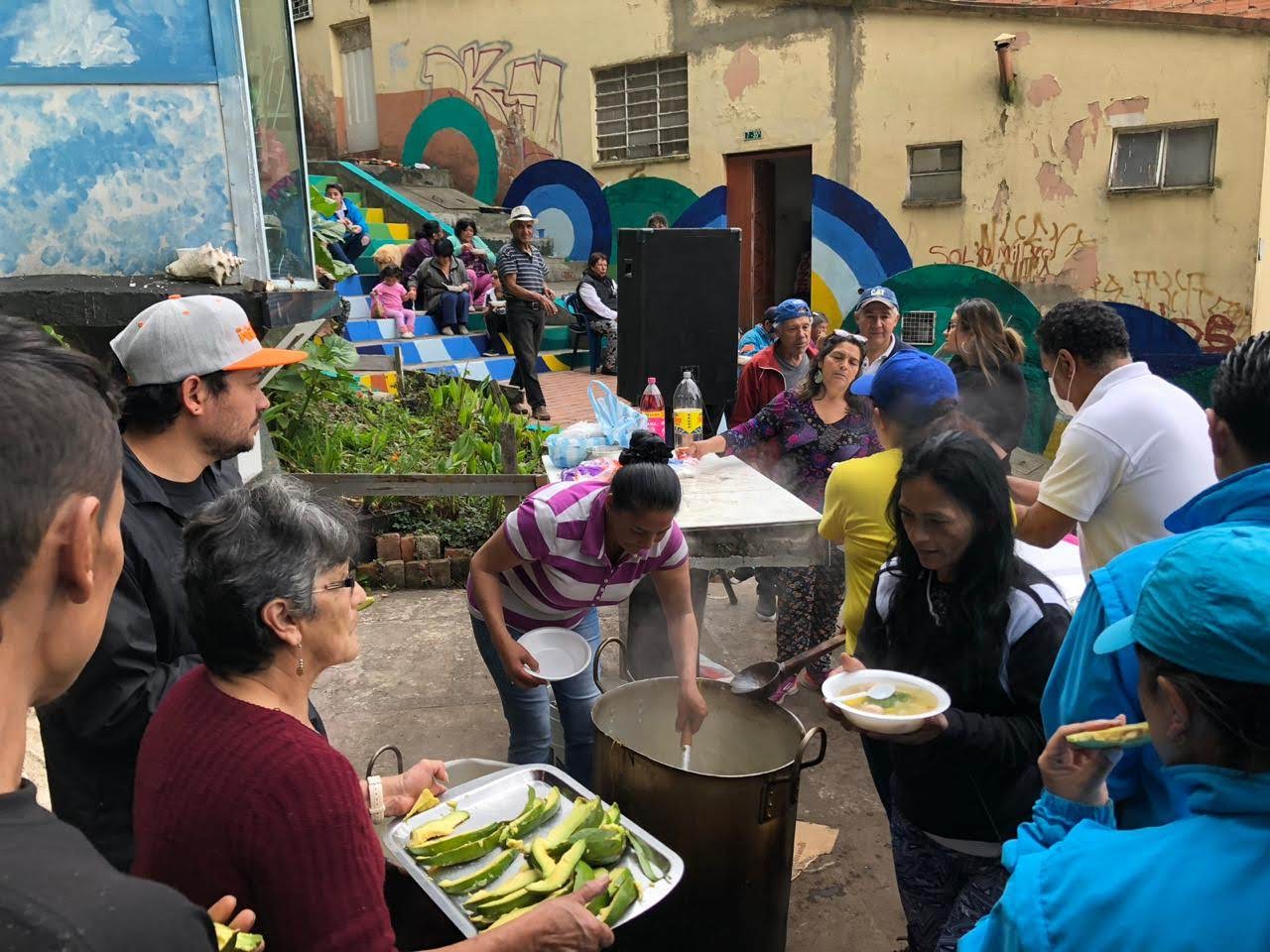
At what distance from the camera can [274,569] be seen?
1.65 metres

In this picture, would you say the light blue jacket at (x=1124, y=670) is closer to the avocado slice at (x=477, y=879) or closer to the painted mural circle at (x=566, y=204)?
the avocado slice at (x=477, y=879)

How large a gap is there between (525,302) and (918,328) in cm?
492

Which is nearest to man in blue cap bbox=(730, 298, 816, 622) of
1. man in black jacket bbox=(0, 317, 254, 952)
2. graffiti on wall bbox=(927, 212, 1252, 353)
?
man in black jacket bbox=(0, 317, 254, 952)

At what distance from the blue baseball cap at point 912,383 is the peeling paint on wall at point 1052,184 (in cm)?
834

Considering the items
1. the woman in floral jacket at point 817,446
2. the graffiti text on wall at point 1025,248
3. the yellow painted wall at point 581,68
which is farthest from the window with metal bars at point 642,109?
the woman in floral jacket at point 817,446

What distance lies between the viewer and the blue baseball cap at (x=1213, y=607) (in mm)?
1029

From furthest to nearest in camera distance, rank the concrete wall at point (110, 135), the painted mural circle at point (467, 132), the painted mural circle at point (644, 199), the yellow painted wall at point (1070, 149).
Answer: the painted mural circle at point (467, 132)
the painted mural circle at point (644, 199)
the yellow painted wall at point (1070, 149)
the concrete wall at point (110, 135)

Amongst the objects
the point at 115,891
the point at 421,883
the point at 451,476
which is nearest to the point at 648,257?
the point at 451,476

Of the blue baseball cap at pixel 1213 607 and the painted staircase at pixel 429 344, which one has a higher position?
the blue baseball cap at pixel 1213 607

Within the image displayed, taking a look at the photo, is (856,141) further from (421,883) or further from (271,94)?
(421,883)

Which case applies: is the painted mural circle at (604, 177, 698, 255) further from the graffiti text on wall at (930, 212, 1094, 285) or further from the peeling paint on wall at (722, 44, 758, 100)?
the graffiti text on wall at (930, 212, 1094, 285)

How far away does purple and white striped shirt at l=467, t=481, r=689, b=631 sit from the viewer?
9.53 ft

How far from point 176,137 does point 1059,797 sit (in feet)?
17.8

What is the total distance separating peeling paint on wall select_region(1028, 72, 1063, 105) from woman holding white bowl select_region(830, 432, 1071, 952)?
32.1 feet
